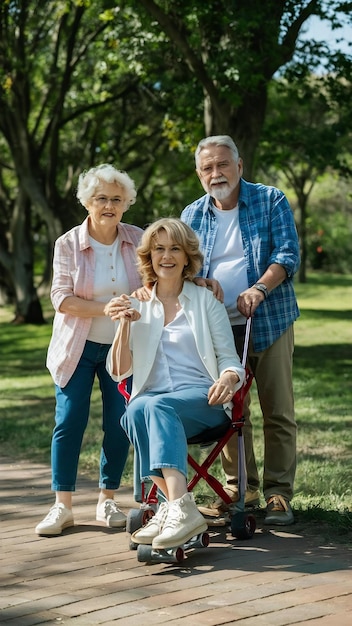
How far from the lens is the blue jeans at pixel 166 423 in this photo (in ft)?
15.9

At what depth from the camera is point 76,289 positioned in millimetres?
5617

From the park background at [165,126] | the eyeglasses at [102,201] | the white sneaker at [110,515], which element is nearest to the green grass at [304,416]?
the park background at [165,126]

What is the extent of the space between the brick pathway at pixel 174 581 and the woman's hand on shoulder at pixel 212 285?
122 centimetres

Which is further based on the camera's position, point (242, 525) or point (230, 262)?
point (230, 262)

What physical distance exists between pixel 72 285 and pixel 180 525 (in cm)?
155

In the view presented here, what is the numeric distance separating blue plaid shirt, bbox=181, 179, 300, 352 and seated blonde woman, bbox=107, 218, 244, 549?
0.42 metres

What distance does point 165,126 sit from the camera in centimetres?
1945

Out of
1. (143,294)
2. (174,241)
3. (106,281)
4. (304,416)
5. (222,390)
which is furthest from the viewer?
(304,416)

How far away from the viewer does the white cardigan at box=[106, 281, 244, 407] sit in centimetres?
521

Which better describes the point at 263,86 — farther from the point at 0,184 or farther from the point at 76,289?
the point at 0,184

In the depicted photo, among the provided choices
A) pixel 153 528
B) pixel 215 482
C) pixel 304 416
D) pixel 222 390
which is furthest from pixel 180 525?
pixel 304 416

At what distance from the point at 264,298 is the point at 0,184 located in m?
23.7

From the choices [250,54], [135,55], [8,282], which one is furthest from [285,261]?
[8,282]

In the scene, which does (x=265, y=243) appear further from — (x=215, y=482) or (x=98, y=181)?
(x=215, y=482)
